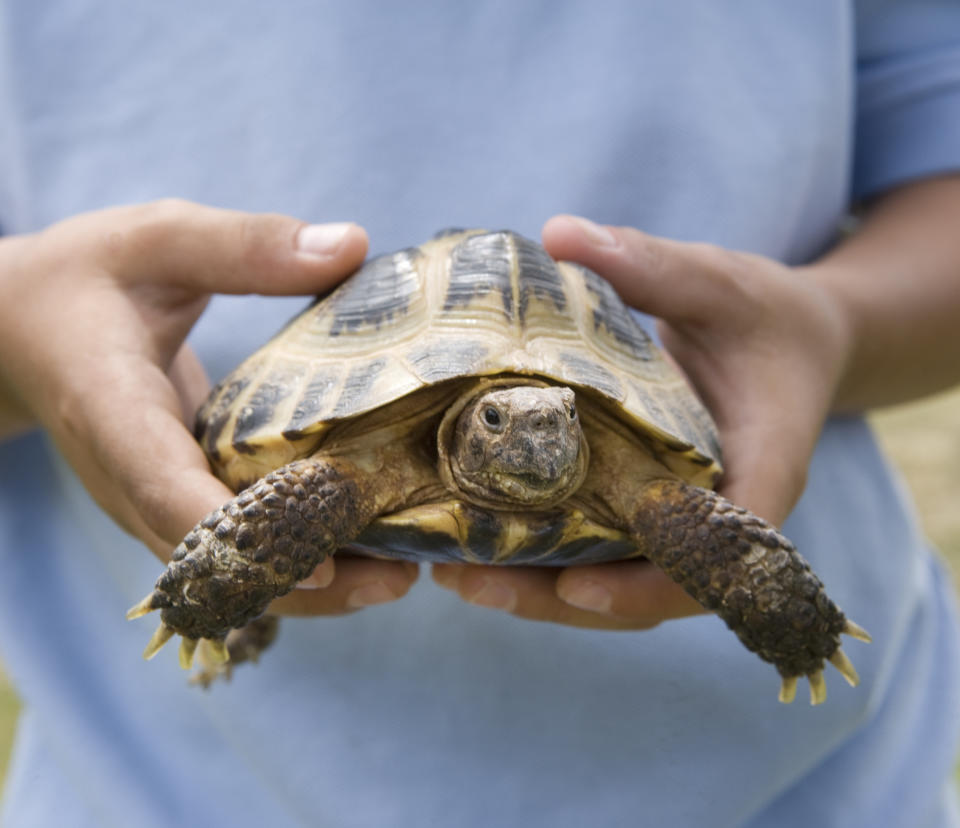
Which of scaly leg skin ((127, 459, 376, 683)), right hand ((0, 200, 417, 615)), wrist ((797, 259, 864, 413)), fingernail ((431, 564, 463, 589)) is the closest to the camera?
scaly leg skin ((127, 459, 376, 683))

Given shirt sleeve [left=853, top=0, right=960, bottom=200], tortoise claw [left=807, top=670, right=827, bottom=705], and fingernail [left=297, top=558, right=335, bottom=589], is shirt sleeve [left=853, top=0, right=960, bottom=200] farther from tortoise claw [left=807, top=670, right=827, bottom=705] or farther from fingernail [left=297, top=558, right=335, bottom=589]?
fingernail [left=297, top=558, right=335, bottom=589]

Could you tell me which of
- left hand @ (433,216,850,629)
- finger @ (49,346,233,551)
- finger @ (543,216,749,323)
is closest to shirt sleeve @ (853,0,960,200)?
left hand @ (433,216,850,629)

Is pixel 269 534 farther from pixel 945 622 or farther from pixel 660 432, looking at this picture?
pixel 945 622

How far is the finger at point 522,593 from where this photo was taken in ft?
4.07

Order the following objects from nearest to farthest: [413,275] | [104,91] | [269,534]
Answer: [269,534] < [413,275] < [104,91]

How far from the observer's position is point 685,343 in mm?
1496

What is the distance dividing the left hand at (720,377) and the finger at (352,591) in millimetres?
93

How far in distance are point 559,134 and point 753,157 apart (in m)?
0.32

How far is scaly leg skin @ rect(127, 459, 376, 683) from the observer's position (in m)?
1.06

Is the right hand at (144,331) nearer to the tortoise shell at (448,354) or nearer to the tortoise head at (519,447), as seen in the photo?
the tortoise shell at (448,354)

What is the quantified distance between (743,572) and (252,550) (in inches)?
21.9

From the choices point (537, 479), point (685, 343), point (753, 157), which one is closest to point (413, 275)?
point (537, 479)

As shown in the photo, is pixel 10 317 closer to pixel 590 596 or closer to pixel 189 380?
pixel 189 380

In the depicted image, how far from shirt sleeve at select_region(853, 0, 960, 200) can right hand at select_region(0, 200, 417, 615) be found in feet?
3.54
